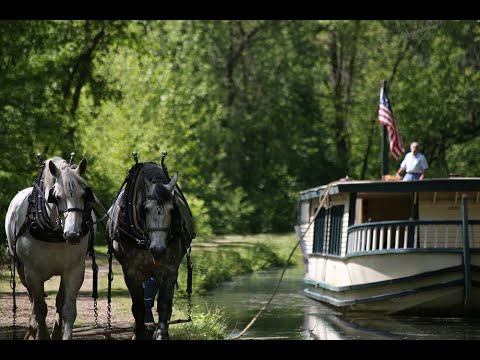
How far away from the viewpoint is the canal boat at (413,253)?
19438mm

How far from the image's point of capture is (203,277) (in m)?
25.8

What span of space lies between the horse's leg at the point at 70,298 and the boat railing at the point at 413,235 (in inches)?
377

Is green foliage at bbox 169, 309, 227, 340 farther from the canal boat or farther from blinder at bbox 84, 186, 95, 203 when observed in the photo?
the canal boat

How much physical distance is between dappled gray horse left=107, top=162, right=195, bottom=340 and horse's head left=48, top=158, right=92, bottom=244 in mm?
710

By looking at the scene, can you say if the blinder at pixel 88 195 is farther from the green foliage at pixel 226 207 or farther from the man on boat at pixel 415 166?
the green foliage at pixel 226 207

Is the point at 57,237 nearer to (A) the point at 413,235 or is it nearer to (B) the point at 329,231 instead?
(A) the point at 413,235

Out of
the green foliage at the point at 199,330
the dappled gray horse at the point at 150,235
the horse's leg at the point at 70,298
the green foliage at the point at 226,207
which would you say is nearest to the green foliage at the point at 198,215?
the green foliage at the point at 226,207

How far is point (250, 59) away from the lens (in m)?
55.8

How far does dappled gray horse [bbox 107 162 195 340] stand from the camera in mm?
11203

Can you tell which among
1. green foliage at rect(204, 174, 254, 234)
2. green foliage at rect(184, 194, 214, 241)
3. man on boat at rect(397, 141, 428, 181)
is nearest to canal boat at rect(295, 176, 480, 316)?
man on boat at rect(397, 141, 428, 181)

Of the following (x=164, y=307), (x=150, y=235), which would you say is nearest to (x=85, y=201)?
(x=150, y=235)

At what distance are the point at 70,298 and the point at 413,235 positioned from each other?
1045cm
